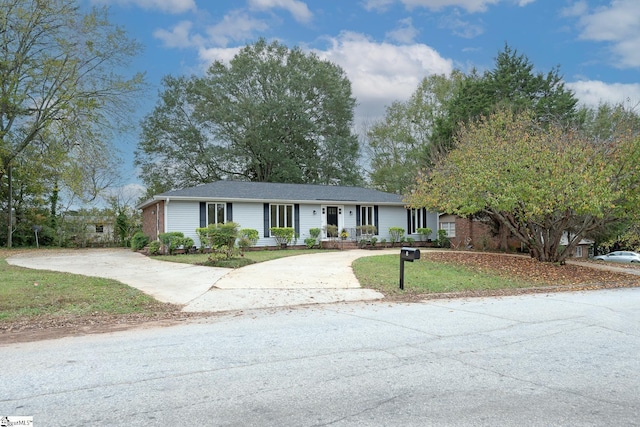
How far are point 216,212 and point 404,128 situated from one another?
26092 mm

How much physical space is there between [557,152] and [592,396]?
1226 centimetres

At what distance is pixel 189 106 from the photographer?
3906 centimetres

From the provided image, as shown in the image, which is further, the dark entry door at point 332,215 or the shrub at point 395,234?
the shrub at point 395,234

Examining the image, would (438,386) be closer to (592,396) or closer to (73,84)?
(592,396)

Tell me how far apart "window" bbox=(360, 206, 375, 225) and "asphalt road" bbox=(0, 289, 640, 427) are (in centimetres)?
1812

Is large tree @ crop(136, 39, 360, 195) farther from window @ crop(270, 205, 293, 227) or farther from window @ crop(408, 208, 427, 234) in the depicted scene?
window @ crop(270, 205, 293, 227)

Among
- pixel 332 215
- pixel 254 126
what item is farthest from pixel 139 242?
pixel 254 126

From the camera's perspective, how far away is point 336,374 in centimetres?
437

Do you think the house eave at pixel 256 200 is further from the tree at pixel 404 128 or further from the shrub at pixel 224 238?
the tree at pixel 404 128

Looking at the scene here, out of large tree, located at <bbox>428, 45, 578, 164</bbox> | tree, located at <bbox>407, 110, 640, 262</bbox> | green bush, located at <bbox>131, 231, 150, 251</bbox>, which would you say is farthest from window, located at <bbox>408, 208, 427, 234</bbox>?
green bush, located at <bbox>131, 231, 150, 251</bbox>

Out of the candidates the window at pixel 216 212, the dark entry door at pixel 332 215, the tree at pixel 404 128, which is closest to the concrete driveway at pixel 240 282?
the window at pixel 216 212

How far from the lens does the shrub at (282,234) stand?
74.0ft

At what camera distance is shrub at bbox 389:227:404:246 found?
25375 millimetres

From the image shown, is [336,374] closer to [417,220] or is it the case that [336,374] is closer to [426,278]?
[426,278]
